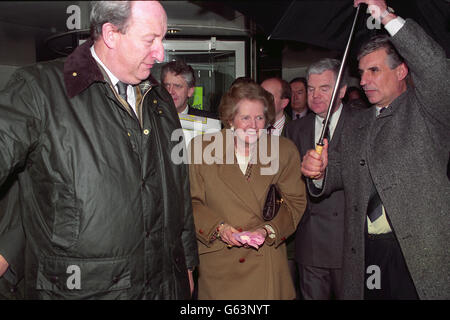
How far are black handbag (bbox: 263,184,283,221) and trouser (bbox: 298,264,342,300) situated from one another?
2.90ft

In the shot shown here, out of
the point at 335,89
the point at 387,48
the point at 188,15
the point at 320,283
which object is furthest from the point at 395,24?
the point at 188,15

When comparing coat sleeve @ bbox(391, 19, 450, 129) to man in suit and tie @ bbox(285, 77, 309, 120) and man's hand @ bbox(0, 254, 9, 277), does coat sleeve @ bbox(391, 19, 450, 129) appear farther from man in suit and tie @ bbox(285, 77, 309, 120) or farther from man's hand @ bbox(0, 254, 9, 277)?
man in suit and tie @ bbox(285, 77, 309, 120)

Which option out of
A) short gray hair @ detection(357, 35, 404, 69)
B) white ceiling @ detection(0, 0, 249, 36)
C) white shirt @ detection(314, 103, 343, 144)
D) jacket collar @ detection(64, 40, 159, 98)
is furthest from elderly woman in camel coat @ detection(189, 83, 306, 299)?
white ceiling @ detection(0, 0, 249, 36)

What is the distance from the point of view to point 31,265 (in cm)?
154

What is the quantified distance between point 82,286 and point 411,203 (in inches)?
64.9

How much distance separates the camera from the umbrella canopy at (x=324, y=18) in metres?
2.04

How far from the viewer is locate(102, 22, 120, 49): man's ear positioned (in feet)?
5.30

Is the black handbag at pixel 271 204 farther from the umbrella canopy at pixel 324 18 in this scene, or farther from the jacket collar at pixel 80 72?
the jacket collar at pixel 80 72

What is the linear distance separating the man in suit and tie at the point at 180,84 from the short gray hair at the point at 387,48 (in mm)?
1757

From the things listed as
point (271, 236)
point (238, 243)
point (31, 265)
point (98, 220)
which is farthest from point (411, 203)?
point (31, 265)

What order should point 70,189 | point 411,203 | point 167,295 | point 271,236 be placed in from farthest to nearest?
point 271,236 < point 411,203 < point 167,295 < point 70,189

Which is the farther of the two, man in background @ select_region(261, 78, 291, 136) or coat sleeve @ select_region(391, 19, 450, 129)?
man in background @ select_region(261, 78, 291, 136)

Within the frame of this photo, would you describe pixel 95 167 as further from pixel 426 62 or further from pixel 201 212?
pixel 426 62
